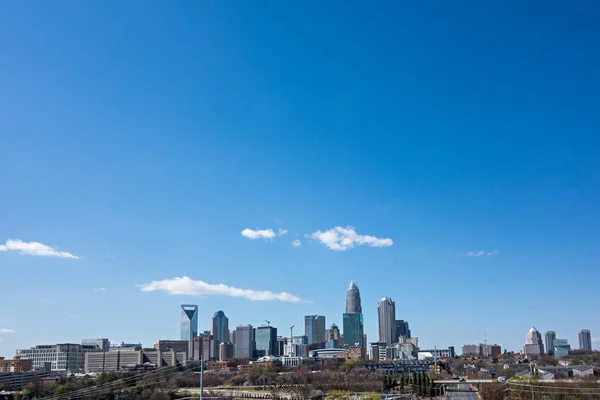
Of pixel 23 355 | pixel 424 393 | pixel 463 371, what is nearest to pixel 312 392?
pixel 424 393

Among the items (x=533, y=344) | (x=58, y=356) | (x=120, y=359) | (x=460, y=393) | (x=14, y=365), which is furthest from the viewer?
(x=533, y=344)

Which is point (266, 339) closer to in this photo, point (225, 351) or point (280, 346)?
point (280, 346)

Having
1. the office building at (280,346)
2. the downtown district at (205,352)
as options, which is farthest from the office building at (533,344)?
the office building at (280,346)

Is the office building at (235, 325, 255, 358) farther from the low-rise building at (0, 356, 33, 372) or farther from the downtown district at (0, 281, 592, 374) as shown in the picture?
the low-rise building at (0, 356, 33, 372)

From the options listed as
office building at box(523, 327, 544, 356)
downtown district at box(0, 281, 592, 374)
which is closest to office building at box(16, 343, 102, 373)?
downtown district at box(0, 281, 592, 374)

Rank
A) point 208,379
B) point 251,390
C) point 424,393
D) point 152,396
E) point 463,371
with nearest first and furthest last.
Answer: point 152,396
point 424,393
point 251,390
point 208,379
point 463,371

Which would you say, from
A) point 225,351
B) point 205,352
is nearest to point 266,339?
point 225,351

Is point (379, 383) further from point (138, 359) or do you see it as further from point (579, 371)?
point (138, 359)
